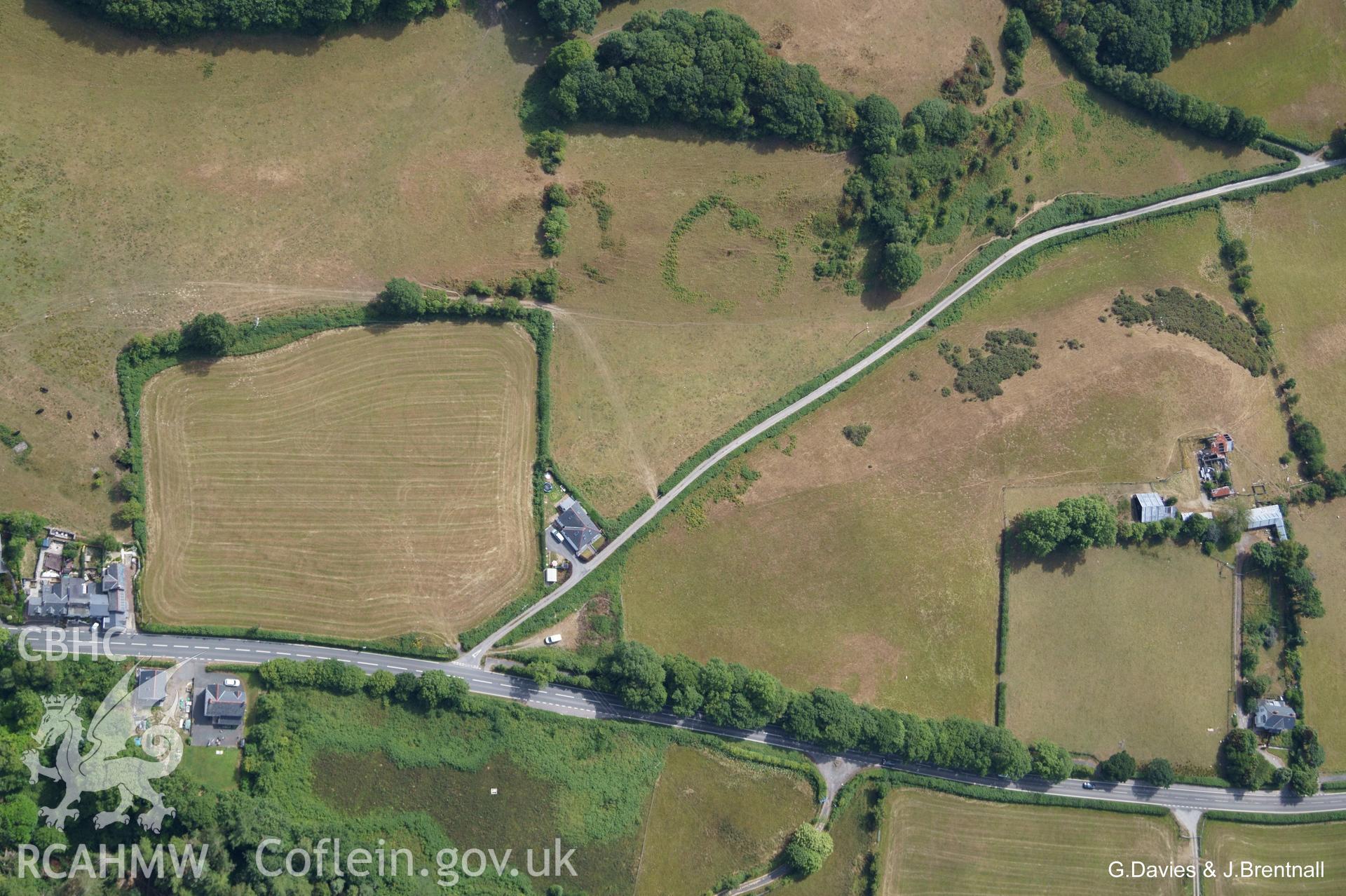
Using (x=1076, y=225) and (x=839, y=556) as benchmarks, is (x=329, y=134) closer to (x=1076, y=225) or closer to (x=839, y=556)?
(x=839, y=556)

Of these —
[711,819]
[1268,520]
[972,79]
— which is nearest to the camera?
[711,819]

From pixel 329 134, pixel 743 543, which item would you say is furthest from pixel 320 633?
pixel 329 134

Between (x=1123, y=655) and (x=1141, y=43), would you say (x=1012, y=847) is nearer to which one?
(x=1123, y=655)

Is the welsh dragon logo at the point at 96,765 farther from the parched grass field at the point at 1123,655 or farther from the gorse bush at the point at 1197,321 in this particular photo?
the gorse bush at the point at 1197,321

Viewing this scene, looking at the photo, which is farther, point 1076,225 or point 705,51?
point 1076,225

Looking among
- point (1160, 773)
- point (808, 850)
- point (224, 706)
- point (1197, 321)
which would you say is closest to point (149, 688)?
point (224, 706)

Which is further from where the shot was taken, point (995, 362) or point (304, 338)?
point (995, 362)

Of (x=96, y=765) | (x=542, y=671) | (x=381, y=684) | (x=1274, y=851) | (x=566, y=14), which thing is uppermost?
(x=566, y=14)
